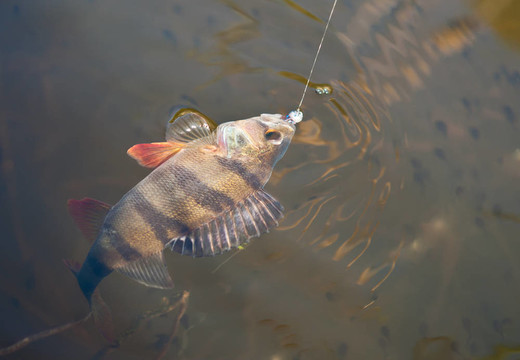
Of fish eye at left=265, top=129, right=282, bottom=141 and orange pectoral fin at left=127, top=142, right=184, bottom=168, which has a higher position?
fish eye at left=265, top=129, right=282, bottom=141

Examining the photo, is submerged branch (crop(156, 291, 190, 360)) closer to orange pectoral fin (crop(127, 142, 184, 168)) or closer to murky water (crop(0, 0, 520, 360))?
murky water (crop(0, 0, 520, 360))

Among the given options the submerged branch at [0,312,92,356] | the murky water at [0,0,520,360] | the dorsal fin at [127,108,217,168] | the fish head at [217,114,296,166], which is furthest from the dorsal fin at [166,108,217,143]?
the submerged branch at [0,312,92,356]

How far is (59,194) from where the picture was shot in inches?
129

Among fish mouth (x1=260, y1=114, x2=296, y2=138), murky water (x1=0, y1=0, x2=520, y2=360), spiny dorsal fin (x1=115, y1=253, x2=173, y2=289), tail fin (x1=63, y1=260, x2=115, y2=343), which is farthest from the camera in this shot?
murky water (x1=0, y1=0, x2=520, y2=360)

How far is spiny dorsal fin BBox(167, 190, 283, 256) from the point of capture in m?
2.70

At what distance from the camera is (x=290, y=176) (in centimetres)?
345

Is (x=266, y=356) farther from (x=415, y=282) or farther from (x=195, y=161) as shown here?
(x=195, y=161)

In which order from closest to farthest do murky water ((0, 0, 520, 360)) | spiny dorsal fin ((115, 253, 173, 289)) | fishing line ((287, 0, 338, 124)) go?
1. spiny dorsal fin ((115, 253, 173, 289))
2. fishing line ((287, 0, 338, 124))
3. murky water ((0, 0, 520, 360))

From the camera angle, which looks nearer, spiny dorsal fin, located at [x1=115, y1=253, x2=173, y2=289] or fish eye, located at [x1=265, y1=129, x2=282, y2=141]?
spiny dorsal fin, located at [x1=115, y1=253, x2=173, y2=289]

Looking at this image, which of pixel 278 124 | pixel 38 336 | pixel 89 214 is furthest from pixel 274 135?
pixel 38 336

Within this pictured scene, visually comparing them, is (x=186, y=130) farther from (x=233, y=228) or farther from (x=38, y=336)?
(x=38, y=336)

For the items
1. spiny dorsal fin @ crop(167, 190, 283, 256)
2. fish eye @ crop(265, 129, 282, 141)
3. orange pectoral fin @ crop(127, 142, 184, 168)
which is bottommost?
spiny dorsal fin @ crop(167, 190, 283, 256)

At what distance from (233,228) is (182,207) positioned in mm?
393

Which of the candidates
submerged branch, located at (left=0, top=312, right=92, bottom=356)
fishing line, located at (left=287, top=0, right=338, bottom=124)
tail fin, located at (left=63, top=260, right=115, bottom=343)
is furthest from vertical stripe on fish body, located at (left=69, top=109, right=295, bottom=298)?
submerged branch, located at (left=0, top=312, right=92, bottom=356)
